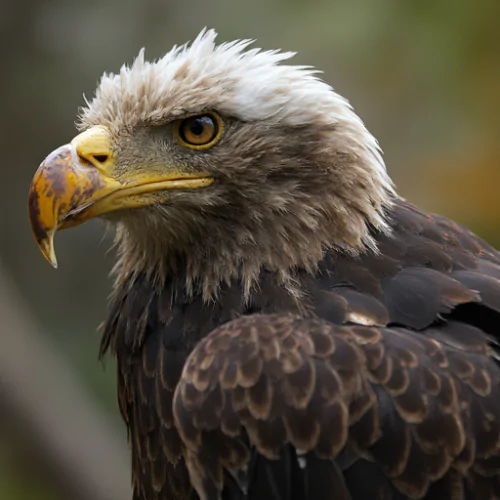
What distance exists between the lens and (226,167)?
3.39 m

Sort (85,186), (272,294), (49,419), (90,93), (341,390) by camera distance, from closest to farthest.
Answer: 1. (341,390)
2. (85,186)
3. (272,294)
4. (49,419)
5. (90,93)

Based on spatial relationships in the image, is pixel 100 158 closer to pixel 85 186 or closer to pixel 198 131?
pixel 85 186

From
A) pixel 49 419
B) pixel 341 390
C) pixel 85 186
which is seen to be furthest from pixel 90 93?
pixel 341 390

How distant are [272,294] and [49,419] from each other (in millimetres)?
3093

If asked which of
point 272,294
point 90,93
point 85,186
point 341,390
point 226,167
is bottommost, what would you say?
point 341,390

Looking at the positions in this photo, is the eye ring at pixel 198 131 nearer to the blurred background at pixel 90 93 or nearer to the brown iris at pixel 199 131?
the brown iris at pixel 199 131

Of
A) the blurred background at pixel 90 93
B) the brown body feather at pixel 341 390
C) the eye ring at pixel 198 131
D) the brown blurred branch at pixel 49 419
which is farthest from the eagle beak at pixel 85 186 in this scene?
the blurred background at pixel 90 93

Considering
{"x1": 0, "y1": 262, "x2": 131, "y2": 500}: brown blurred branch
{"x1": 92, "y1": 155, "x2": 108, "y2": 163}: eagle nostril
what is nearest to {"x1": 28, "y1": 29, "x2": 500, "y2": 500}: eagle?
{"x1": 92, "y1": 155, "x2": 108, "y2": 163}: eagle nostril

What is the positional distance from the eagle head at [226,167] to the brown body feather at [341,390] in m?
0.13

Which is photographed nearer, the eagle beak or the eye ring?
the eagle beak

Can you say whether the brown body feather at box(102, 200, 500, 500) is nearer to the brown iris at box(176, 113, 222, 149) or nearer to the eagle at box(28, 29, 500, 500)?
the eagle at box(28, 29, 500, 500)

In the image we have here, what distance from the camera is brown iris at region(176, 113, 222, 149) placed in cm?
341

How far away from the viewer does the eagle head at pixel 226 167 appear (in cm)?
338

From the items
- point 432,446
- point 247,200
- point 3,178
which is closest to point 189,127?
point 247,200
